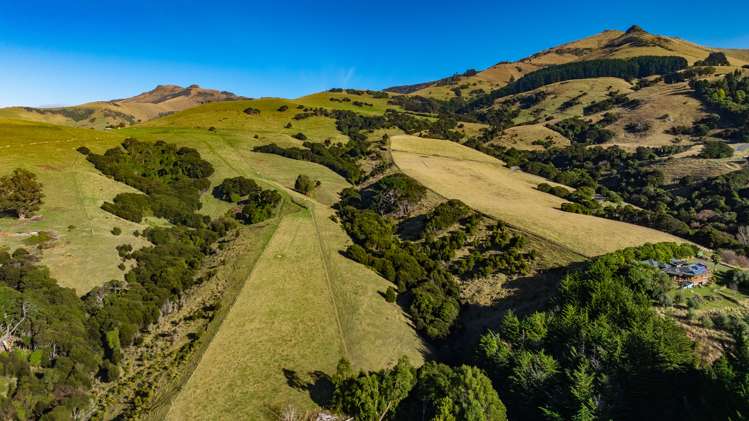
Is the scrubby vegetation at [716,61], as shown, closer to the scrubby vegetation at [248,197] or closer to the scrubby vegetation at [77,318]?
the scrubby vegetation at [248,197]

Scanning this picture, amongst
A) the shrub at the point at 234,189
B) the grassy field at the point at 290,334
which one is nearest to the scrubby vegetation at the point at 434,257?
the grassy field at the point at 290,334

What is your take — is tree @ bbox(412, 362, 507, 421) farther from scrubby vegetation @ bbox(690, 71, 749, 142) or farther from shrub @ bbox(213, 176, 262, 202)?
scrubby vegetation @ bbox(690, 71, 749, 142)

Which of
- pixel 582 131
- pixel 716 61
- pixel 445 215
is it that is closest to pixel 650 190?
pixel 445 215

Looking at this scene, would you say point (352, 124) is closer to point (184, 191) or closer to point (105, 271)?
point (184, 191)

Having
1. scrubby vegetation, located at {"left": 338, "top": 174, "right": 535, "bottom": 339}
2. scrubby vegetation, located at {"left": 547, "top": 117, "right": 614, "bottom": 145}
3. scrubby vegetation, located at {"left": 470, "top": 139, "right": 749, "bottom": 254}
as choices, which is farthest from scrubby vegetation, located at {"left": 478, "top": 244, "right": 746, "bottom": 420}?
scrubby vegetation, located at {"left": 547, "top": 117, "right": 614, "bottom": 145}

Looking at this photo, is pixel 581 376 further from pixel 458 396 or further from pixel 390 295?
pixel 390 295

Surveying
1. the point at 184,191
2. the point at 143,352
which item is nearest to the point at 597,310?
the point at 143,352
